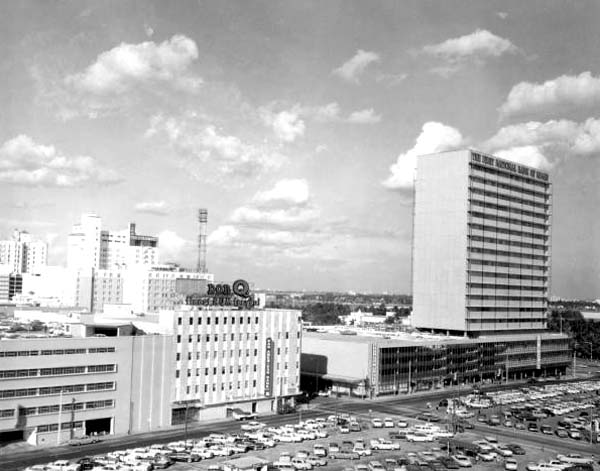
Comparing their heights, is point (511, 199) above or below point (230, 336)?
above

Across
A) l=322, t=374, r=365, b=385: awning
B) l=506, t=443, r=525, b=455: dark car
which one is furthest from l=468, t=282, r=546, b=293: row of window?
l=506, t=443, r=525, b=455: dark car

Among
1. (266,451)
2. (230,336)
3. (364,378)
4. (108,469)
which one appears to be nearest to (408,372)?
(364,378)

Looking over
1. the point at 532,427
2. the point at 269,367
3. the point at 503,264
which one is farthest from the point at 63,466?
the point at 503,264

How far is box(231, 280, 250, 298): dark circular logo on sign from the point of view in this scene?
113 metres

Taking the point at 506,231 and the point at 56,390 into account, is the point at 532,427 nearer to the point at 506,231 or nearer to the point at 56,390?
the point at 56,390

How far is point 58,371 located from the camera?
90625 millimetres

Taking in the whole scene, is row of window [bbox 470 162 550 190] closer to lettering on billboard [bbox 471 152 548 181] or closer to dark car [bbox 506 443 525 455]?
lettering on billboard [bbox 471 152 548 181]

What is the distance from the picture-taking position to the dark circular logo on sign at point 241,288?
113 metres

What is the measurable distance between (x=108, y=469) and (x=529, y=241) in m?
150

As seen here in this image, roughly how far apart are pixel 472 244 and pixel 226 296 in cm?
8607

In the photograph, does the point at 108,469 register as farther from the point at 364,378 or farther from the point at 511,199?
the point at 511,199

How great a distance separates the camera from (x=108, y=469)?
75.6 m

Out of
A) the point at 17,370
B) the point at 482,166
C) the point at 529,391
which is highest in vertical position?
the point at 482,166

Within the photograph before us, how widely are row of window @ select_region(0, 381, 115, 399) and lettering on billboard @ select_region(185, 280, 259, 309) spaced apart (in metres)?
20.3
